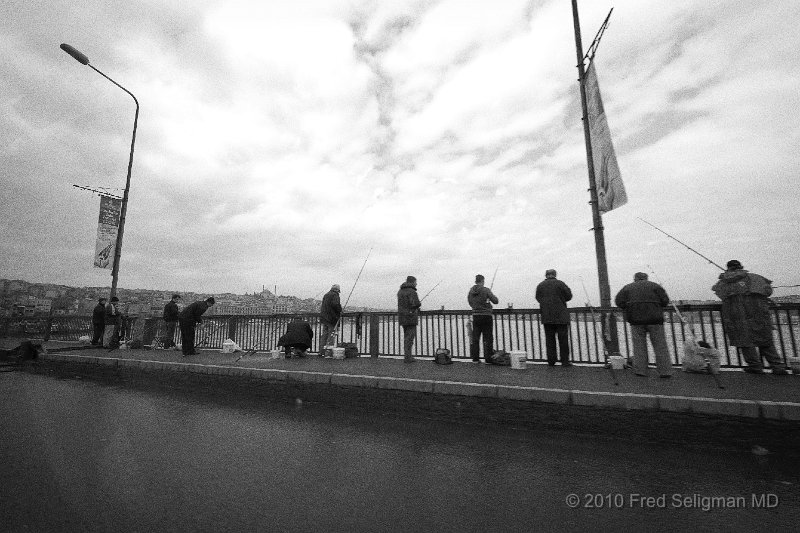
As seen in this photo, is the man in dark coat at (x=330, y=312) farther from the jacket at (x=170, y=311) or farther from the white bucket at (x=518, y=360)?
the jacket at (x=170, y=311)

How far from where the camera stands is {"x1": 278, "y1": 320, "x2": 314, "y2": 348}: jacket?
1017 centimetres

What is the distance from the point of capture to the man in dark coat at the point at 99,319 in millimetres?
14128

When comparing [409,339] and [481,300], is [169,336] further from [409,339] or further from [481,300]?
[481,300]

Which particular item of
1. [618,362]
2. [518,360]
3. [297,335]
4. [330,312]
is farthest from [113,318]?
[618,362]

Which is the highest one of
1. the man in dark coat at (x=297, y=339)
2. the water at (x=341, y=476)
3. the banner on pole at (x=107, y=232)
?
the banner on pole at (x=107, y=232)

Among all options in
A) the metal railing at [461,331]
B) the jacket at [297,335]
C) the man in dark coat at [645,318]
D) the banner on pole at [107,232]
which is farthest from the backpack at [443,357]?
the banner on pole at [107,232]

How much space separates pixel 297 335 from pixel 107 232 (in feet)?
28.0

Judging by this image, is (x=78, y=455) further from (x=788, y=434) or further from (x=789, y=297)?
(x=789, y=297)

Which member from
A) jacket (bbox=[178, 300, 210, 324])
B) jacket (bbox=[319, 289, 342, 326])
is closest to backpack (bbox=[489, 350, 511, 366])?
jacket (bbox=[319, 289, 342, 326])

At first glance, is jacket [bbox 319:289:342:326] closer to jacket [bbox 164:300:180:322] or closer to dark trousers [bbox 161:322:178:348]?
jacket [bbox 164:300:180:322]

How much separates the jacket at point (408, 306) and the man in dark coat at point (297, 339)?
3007 millimetres

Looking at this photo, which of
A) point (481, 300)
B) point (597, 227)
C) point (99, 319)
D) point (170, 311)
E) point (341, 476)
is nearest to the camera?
point (341, 476)

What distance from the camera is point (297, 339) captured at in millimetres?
10180

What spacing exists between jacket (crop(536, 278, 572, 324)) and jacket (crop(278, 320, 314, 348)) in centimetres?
630
